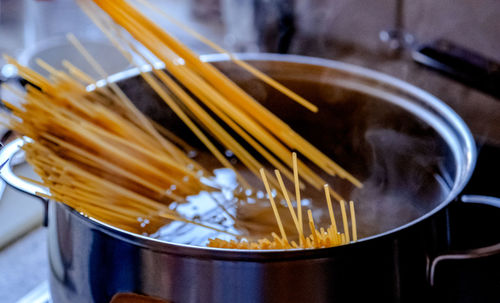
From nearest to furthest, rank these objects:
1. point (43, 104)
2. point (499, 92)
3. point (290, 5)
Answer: point (43, 104) → point (499, 92) → point (290, 5)

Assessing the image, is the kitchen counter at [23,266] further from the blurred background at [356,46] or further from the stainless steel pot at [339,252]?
the stainless steel pot at [339,252]

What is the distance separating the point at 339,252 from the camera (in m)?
0.48

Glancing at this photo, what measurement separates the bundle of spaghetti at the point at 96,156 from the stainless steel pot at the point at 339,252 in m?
0.03

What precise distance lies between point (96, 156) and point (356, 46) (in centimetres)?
65

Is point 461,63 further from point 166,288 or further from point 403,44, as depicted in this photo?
point 166,288

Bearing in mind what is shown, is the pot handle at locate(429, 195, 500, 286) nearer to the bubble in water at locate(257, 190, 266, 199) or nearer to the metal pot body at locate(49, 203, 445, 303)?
the metal pot body at locate(49, 203, 445, 303)

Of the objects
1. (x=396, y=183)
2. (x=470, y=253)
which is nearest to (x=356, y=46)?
(x=396, y=183)

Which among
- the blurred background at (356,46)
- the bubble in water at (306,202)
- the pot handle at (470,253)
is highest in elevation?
the blurred background at (356,46)

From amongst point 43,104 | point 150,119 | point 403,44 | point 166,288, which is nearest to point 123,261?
point 166,288

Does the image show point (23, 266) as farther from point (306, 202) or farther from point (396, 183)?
point (396, 183)

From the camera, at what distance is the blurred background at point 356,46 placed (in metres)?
0.83

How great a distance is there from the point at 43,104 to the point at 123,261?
0.21 metres

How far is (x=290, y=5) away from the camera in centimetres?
121

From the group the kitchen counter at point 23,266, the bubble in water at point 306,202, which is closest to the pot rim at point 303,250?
the bubble in water at point 306,202
